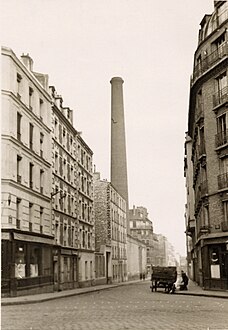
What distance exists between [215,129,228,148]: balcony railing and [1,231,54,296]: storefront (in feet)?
41.5

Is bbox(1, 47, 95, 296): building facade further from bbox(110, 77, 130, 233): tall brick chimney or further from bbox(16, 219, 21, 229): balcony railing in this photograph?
bbox(110, 77, 130, 233): tall brick chimney

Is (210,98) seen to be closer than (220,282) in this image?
No

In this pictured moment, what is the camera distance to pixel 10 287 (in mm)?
25906

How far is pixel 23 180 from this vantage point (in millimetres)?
24719

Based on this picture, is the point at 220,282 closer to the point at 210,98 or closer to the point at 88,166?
the point at 210,98

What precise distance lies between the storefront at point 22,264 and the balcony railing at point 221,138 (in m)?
12.7

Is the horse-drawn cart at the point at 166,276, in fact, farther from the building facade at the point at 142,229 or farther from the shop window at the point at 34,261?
the building facade at the point at 142,229

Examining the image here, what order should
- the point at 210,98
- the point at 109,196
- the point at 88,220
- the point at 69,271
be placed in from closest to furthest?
the point at 210,98
the point at 69,271
the point at 88,220
the point at 109,196

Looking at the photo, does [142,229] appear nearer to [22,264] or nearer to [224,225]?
[224,225]

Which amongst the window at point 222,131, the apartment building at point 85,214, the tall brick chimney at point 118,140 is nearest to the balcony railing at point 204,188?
the window at point 222,131

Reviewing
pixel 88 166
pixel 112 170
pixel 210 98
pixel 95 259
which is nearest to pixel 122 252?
pixel 112 170

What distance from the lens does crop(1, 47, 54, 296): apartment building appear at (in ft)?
77.5

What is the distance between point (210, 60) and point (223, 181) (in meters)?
8.23

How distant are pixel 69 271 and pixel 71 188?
7.18 meters
